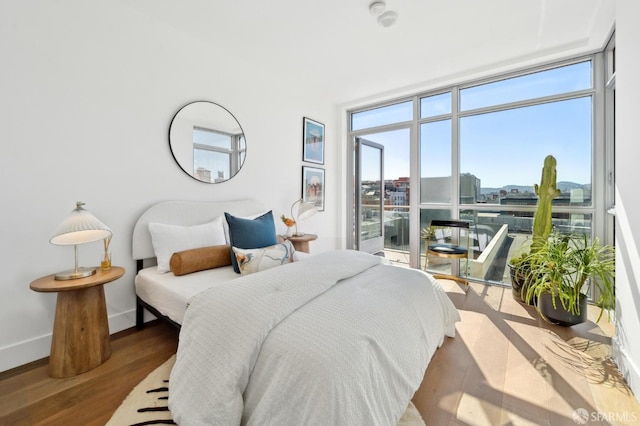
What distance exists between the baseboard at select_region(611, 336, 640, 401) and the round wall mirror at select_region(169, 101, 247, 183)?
331 cm

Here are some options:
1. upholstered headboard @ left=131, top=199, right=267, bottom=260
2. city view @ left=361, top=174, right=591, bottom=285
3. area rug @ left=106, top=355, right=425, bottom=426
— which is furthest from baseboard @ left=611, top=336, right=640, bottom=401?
upholstered headboard @ left=131, top=199, right=267, bottom=260

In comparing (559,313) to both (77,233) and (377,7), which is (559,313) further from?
(77,233)

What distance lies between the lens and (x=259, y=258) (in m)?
2.13

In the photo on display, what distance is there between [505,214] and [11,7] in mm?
4614

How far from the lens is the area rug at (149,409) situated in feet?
4.35

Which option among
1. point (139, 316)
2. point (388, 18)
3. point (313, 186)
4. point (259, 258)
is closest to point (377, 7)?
point (388, 18)

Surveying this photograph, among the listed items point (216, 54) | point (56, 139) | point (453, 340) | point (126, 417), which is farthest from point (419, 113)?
Answer: point (126, 417)

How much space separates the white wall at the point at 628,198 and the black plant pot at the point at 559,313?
1.46ft

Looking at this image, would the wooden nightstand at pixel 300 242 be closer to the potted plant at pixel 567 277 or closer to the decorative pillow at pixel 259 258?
the decorative pillow at pixel 259 258

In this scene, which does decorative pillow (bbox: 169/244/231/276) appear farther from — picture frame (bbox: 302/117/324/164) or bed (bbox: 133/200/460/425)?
picture frame (bbox: 302/117/324/164)

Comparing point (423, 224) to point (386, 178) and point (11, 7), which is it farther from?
point (11, 7)

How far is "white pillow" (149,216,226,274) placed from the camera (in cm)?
221

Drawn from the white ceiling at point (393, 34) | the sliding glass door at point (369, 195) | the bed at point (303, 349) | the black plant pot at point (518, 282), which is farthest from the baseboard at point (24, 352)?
the black plant pot at point (518, 282)

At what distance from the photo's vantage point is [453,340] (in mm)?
2109
